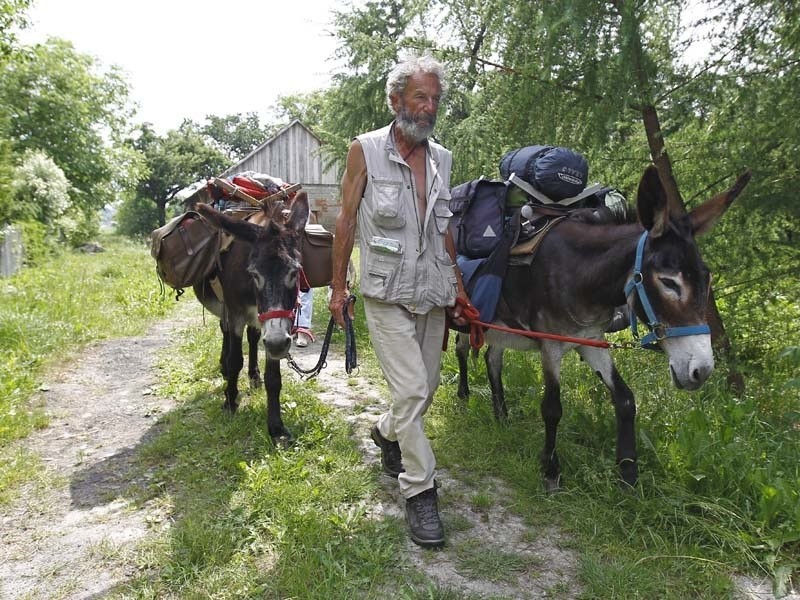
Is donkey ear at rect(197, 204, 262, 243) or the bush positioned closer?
donkey ear at rect(197, 204, 262, 243)

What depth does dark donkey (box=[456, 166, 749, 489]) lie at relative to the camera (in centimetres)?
264

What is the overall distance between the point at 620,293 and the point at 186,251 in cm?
333

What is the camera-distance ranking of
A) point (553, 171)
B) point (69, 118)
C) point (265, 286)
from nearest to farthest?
point (553, 171)
point (265, 286)
point (69, 118)

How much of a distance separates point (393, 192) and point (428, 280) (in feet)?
1.61

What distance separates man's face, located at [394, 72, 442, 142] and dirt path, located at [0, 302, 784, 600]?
2.16 meters

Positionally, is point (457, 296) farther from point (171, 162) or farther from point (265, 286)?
point (171, 162)

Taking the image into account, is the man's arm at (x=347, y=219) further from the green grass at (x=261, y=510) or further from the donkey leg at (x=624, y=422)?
the donkey leg at (x=624, y=422)

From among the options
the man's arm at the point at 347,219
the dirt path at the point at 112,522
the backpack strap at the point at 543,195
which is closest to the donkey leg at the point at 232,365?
the dirt path at the point at 112,522

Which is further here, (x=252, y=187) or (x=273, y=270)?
(x=252, y=187)

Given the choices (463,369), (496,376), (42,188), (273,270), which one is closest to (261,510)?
(273,270)

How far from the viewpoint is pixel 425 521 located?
286 centimetres

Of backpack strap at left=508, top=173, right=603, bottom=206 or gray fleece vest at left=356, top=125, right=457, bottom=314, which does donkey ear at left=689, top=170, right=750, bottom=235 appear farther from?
gray fleece vest at left=356, top=125, right=457, bottom=314

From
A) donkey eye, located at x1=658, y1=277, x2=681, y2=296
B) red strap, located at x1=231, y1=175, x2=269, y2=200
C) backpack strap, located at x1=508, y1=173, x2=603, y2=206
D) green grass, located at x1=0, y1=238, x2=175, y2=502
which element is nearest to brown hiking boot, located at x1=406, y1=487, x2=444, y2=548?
donkey eye, located at x1=658, y1=277, x2=681, y2=296

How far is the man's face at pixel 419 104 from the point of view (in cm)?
282
